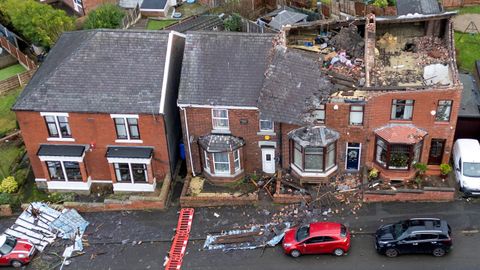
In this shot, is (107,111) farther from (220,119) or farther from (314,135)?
(314,135)

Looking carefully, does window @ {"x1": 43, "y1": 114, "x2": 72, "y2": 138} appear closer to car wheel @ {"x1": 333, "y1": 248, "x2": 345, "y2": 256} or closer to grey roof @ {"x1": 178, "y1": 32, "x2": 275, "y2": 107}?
grey roof @ {"x1": 178, "y1": 32, "x2": 275, "y2": 107}

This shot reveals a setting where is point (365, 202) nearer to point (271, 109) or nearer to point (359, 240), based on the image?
point (359, 240)

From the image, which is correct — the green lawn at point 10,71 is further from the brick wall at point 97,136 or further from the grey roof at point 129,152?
the grey roof at point 129,152

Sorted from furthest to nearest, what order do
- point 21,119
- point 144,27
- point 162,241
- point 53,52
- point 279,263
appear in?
point 144,27, point 53,52, point 21,119, point 162,241, point 279,263

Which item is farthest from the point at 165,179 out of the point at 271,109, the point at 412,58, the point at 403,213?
the point at 412,58

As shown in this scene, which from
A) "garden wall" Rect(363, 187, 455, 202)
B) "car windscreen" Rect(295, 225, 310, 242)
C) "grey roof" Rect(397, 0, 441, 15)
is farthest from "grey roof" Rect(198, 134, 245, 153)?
"grey roof" Rect(397, 0, 441, 15)

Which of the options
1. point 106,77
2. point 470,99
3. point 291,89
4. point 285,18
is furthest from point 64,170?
point 470,99
